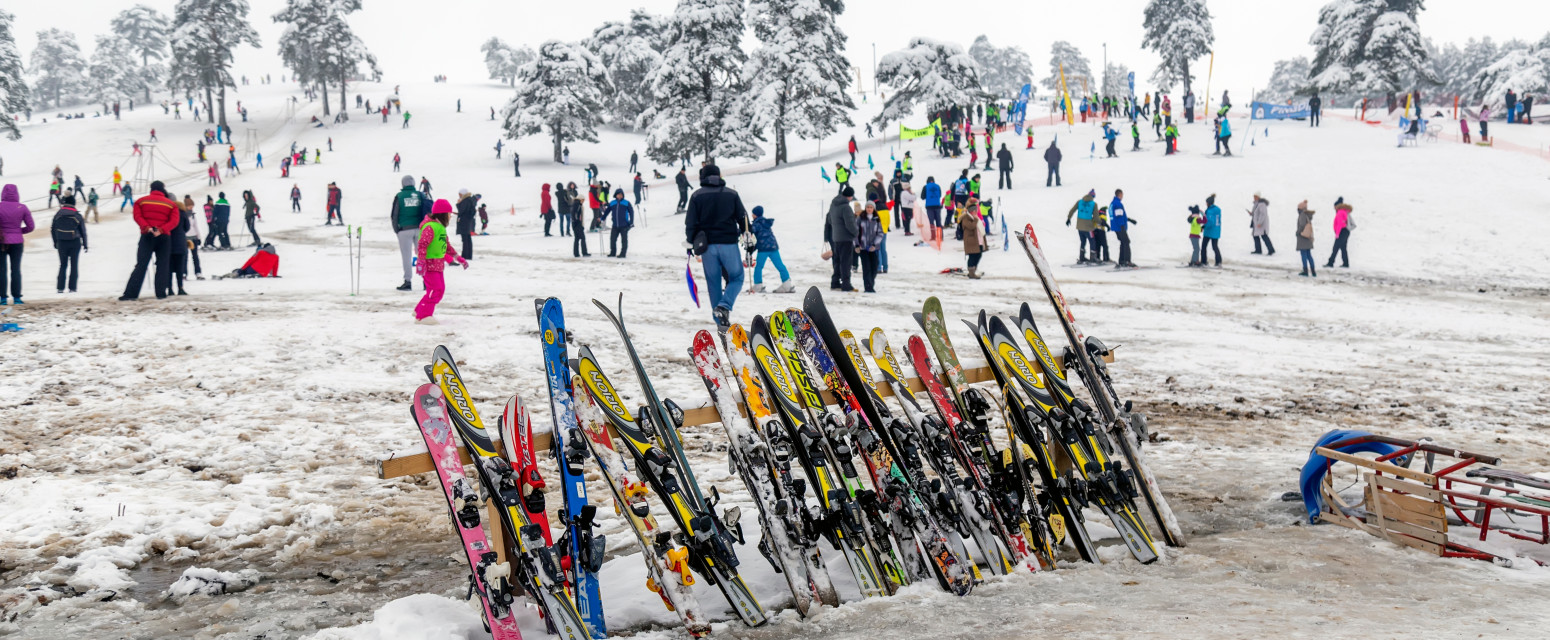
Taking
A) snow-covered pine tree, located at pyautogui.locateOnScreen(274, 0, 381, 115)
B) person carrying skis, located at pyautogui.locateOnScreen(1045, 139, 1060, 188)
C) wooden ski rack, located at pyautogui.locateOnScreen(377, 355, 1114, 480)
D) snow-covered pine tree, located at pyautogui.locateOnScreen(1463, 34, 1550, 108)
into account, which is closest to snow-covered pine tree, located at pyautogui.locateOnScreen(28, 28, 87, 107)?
snow-covered pine tree, located at pyautogui.locateOnScreen(274, 0, 381, 115)

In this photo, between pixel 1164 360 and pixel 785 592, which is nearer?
pixel 785 592

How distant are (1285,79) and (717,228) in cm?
10999

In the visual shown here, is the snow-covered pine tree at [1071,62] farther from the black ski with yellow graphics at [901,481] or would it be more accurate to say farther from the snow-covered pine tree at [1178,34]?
the black ski with yellow graphics at [901,481]

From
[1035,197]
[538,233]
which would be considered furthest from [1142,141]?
[538,233]

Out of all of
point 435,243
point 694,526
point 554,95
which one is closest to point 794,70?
point 554,95

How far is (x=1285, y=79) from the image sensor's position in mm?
98500

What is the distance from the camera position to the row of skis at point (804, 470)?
3.42 metres

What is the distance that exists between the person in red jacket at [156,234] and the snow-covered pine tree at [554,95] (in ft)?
113

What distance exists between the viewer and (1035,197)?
A: 25578 millimetres

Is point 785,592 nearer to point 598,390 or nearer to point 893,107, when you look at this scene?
point 598,390

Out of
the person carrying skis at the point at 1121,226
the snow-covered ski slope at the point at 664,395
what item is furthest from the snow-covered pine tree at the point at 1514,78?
the person carrying skis at the point at 1121,226

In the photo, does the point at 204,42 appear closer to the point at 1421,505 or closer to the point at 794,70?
the point at 794,70

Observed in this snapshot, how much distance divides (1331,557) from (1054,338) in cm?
638

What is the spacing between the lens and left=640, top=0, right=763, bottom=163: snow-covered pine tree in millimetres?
35656
